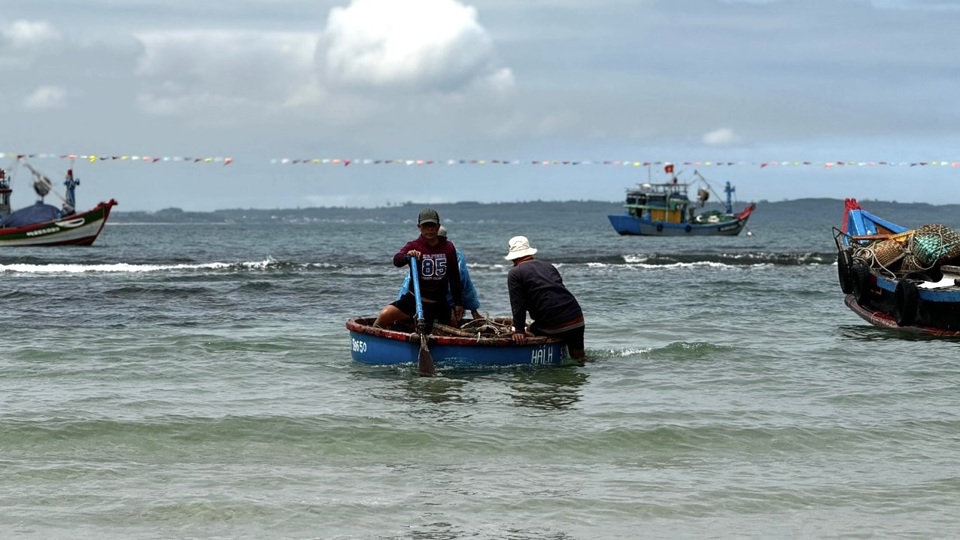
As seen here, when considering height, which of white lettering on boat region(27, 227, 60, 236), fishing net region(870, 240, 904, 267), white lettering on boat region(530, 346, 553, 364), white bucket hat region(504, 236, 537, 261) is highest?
white bucket hat region(504, 236, 537, 261)

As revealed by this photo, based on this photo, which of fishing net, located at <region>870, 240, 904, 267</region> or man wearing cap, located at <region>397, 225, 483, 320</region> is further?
fishing net, located at <region>870, 240, 904, 267</region>

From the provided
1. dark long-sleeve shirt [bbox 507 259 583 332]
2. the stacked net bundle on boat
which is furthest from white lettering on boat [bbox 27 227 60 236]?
dark long-sleeve shirt [bbox 507 259 583 332]

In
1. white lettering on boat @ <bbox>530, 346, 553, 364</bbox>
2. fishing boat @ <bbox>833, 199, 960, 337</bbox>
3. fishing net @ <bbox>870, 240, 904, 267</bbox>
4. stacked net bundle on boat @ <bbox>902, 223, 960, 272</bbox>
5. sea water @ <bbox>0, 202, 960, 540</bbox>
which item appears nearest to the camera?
sea water @ <bbox>0, 202, 960, 540</bbox>

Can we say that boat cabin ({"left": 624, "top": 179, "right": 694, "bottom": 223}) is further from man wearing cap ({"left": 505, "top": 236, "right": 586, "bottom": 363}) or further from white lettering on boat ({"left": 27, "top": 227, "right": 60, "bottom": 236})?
man wearing cap ({"left": 505, "top": 236, "right": 586, "bottom": 363})

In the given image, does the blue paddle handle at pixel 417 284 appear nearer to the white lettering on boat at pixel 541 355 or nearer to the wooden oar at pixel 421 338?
the wooden oar at pixel 421 338

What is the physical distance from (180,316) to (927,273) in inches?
480

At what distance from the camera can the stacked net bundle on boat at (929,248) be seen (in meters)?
18.4

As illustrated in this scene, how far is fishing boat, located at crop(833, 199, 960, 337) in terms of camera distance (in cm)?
1709

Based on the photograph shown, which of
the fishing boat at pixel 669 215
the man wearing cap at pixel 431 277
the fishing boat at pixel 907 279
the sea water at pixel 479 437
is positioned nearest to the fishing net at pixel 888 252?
the fishing boat at pixel 907 279

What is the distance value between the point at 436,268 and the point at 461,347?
867 mm

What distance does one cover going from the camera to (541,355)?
42.0ft

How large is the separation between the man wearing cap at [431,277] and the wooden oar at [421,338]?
0.28ft

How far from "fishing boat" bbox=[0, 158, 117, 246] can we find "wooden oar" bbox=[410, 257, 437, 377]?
44.2m

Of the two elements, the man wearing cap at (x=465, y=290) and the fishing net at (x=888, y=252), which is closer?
the man wearing cap at (x=465, y=290)
